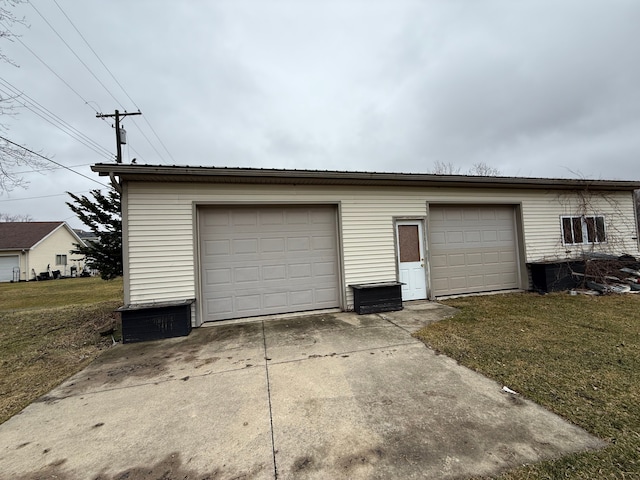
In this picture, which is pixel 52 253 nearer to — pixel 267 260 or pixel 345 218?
pixel 267 260

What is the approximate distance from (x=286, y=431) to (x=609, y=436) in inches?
91.7

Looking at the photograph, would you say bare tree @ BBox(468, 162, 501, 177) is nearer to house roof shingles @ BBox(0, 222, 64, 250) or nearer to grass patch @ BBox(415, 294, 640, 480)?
grass patch @ BBox(415, 294, 640, 480)

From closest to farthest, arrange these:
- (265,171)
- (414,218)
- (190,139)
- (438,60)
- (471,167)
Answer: (265,171)
(414,218)
(438,60)
(190,139)
(471,167)

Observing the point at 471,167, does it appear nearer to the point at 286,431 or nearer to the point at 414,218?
the point at 414,218

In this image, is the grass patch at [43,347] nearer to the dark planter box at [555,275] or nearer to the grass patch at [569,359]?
the grass patch at [569,359]

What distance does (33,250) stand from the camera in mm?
21281

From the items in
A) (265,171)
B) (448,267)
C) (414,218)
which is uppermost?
(265,171)

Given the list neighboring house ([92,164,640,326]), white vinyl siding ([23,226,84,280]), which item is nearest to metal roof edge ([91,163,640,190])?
neighboring house ([92,164,640,326])

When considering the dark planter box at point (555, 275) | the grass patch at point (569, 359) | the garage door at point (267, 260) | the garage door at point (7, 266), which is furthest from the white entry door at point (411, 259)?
the garage door at point (7, 266)

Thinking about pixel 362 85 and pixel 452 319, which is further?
pixel 362 85

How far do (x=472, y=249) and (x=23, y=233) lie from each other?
3302cm

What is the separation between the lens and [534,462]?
1.66 meters

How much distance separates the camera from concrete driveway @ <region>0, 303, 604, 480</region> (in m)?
1.73

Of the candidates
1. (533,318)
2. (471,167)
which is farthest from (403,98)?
(533,318)
